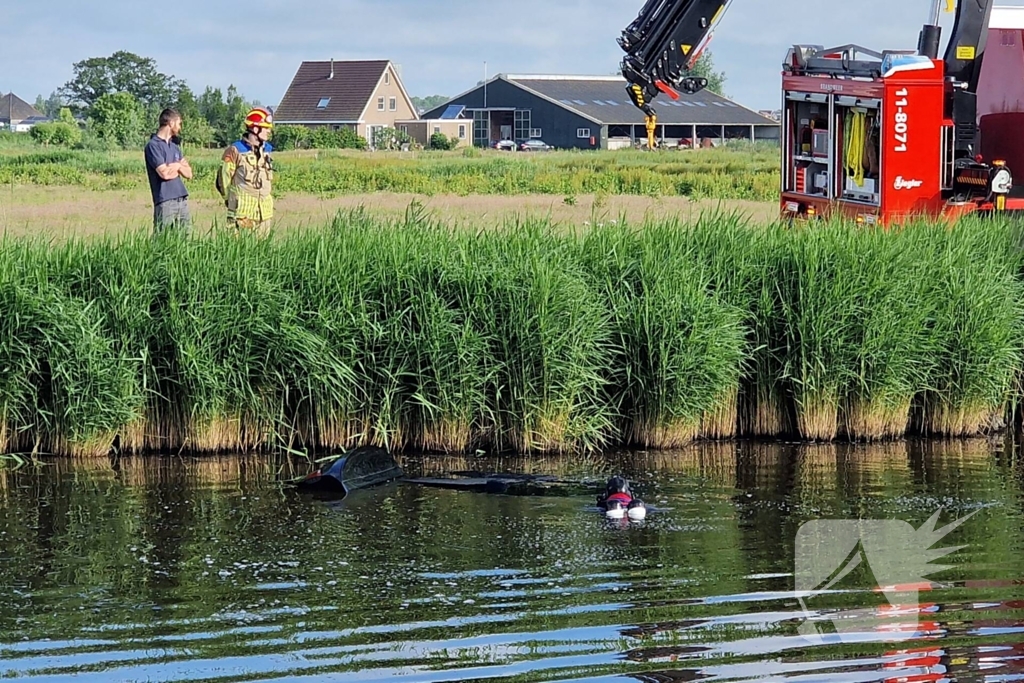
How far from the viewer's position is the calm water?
6344 millimetres

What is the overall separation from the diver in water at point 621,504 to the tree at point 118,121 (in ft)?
190

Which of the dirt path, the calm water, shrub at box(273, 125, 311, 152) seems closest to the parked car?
shrub at box(273, 125, 311, 152)

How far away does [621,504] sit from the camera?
354 inches

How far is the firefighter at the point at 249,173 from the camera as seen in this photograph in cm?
1376

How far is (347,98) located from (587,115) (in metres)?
18.3

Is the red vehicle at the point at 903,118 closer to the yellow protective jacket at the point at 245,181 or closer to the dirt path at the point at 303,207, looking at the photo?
the yellow protective jacket at the point at 245,181

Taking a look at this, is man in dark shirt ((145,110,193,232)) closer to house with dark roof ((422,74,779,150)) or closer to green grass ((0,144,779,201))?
green grass ((0,144,779,201))

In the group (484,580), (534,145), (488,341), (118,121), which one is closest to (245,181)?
(488,341)

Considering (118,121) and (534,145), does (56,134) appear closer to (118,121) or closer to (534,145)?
(118,121)

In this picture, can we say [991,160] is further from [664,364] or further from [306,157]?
[306,157]

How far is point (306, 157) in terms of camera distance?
58.2 m

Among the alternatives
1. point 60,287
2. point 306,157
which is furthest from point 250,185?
point 306,157

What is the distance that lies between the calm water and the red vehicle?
4957 mm

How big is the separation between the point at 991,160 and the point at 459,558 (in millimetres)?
10448
